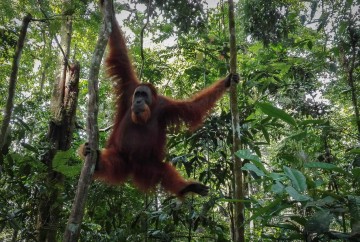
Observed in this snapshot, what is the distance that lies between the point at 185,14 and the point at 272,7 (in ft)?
4.69

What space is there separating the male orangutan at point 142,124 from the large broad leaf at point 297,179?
2.18 m

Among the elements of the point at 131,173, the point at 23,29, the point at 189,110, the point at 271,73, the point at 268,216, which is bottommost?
the point at 268,216

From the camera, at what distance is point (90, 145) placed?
1.98 meters

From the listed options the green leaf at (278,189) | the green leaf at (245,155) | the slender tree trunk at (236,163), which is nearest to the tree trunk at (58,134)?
the slender tree trunk at (236,163)

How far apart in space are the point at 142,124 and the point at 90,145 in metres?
1.64

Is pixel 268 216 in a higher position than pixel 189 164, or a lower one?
lower

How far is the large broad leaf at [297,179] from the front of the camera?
117 centimetres

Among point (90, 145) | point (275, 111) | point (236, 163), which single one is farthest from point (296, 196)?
point (236, 163)

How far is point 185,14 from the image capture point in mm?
4062

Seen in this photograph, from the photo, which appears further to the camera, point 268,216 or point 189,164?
point 189,164

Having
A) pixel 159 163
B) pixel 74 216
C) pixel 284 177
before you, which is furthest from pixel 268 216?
pixel 159 163

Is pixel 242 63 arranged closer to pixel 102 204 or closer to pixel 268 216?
pixel 102 204

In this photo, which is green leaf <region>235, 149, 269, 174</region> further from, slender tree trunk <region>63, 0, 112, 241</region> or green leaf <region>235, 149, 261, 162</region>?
slender tree trunk <region>63, 0, 112, 241</region>

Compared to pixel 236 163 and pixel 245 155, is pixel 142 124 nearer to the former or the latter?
pixel 236 163
